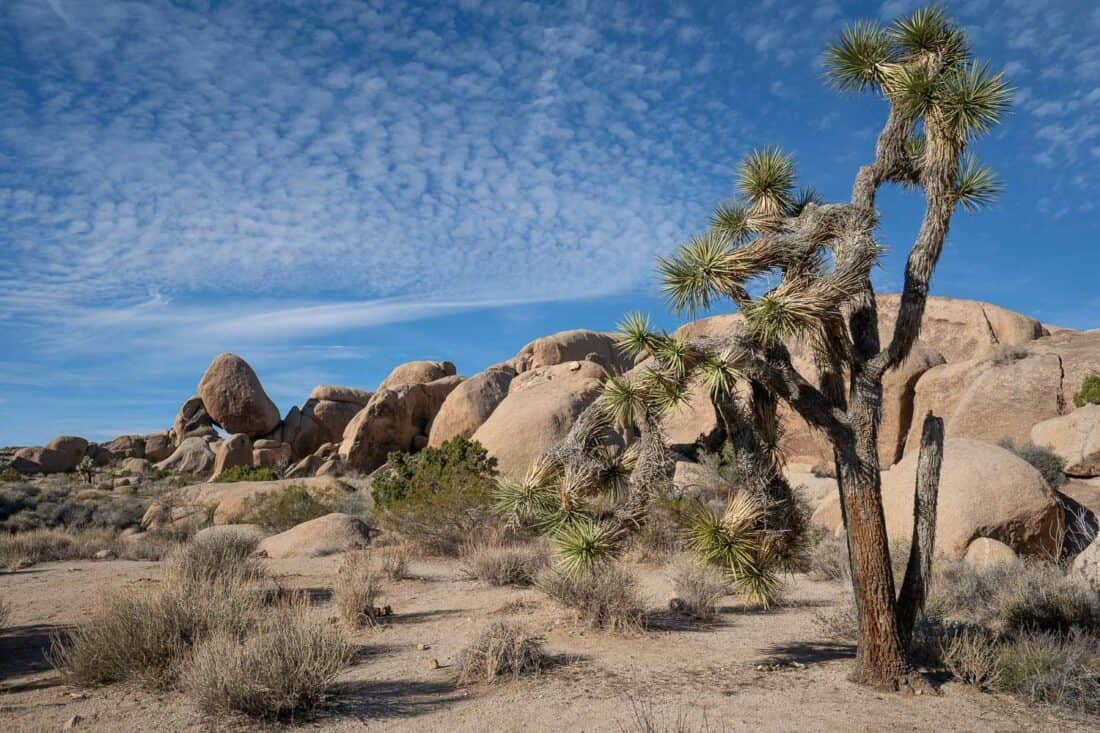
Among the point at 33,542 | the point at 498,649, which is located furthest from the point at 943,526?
the point at 33,542

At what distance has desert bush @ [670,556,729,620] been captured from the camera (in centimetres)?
1023

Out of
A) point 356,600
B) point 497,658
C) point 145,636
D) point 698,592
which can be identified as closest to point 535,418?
point 698,592

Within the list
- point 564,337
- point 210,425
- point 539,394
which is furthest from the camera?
point 210,425

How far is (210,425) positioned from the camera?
45.6 m

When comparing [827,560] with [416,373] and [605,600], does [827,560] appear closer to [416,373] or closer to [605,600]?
[605,600]

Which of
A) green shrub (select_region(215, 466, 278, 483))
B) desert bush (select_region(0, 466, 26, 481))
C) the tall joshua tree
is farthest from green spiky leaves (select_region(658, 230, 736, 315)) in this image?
desert bush (select_region(0, 466, 26, 481))

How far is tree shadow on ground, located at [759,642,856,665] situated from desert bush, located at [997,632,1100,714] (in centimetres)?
152

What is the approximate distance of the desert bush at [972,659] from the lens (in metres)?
7.27

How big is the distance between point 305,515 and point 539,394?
8370 millimetres

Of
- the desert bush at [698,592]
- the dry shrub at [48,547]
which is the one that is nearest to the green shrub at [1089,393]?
the desert bush at [698,592]

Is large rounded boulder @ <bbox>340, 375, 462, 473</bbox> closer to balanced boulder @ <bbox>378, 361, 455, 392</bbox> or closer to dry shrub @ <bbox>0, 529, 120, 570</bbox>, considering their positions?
balanced boulder @ <bbox>378, 361, 455, 392</bbox>

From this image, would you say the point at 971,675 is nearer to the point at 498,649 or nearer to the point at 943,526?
the point at 498,649

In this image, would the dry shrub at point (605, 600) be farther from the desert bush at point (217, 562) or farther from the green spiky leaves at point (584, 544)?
the desert bush at point (217, 562)

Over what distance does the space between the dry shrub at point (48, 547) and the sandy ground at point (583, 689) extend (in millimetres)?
6099
